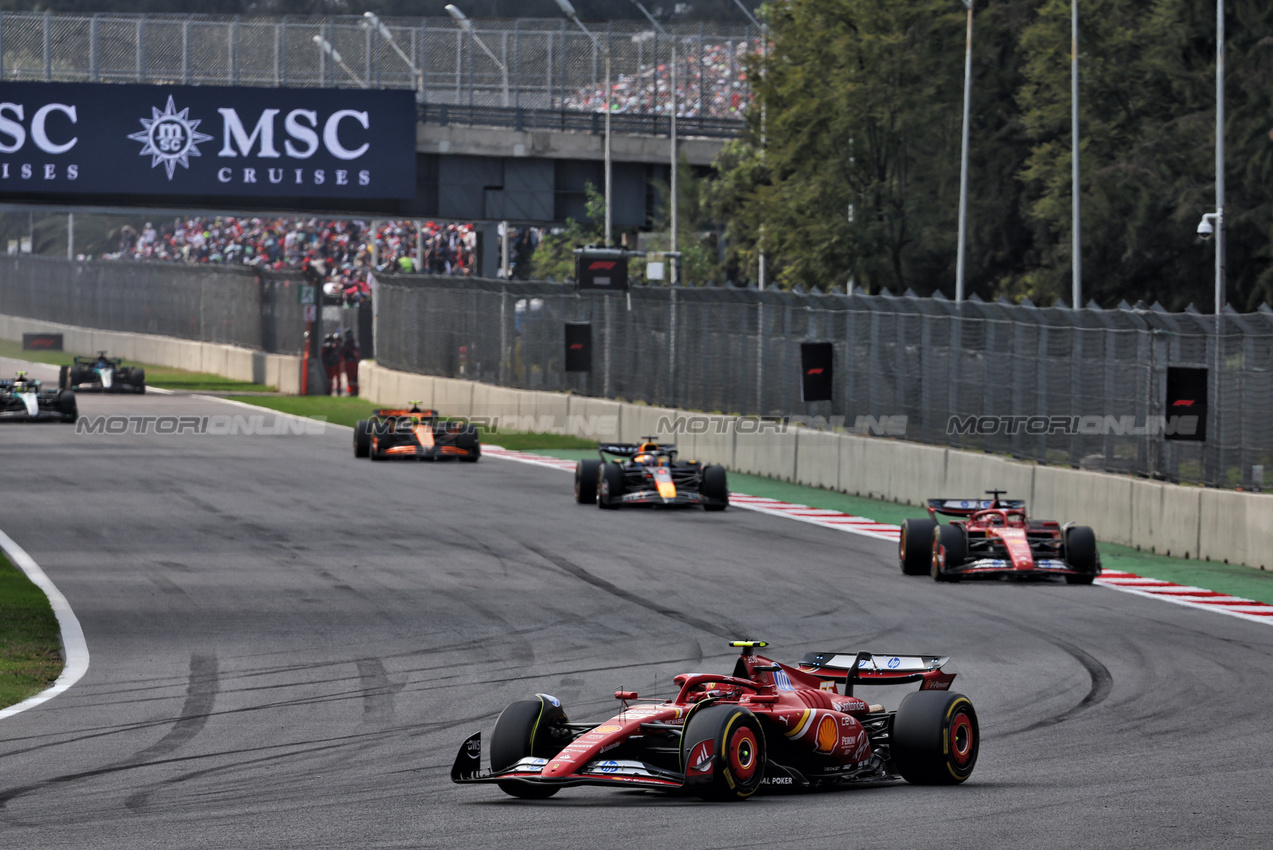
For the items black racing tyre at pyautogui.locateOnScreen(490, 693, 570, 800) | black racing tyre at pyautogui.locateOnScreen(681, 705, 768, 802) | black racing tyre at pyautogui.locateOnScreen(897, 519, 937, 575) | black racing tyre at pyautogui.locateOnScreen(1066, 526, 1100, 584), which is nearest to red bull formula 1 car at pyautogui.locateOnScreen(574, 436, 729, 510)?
black racing tyre at pyautogui.locateOnScreen(897, 519, 937, 575)

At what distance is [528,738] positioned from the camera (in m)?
9.01

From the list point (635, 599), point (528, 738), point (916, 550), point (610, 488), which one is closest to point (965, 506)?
point (916, 550)

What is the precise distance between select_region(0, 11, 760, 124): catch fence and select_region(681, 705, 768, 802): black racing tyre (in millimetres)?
41178

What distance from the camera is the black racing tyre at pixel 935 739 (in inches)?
368

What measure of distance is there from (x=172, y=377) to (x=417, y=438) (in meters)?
29.2

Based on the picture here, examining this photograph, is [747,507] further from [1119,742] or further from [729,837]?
[729,837]

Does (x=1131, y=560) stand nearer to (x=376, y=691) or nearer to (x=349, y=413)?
(x=376, y=691)

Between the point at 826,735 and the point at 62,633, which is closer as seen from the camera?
the point at 826,735

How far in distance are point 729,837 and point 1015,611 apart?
868cm

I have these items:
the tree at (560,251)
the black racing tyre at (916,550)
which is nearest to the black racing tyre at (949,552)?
the black racing tyre at (916,550)

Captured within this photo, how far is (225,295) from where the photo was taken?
59.1 m

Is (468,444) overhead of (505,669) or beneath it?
overhead

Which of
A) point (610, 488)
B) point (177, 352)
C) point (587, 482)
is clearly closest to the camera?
point (610, 488)

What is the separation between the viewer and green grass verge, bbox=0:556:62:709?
1270 cm
